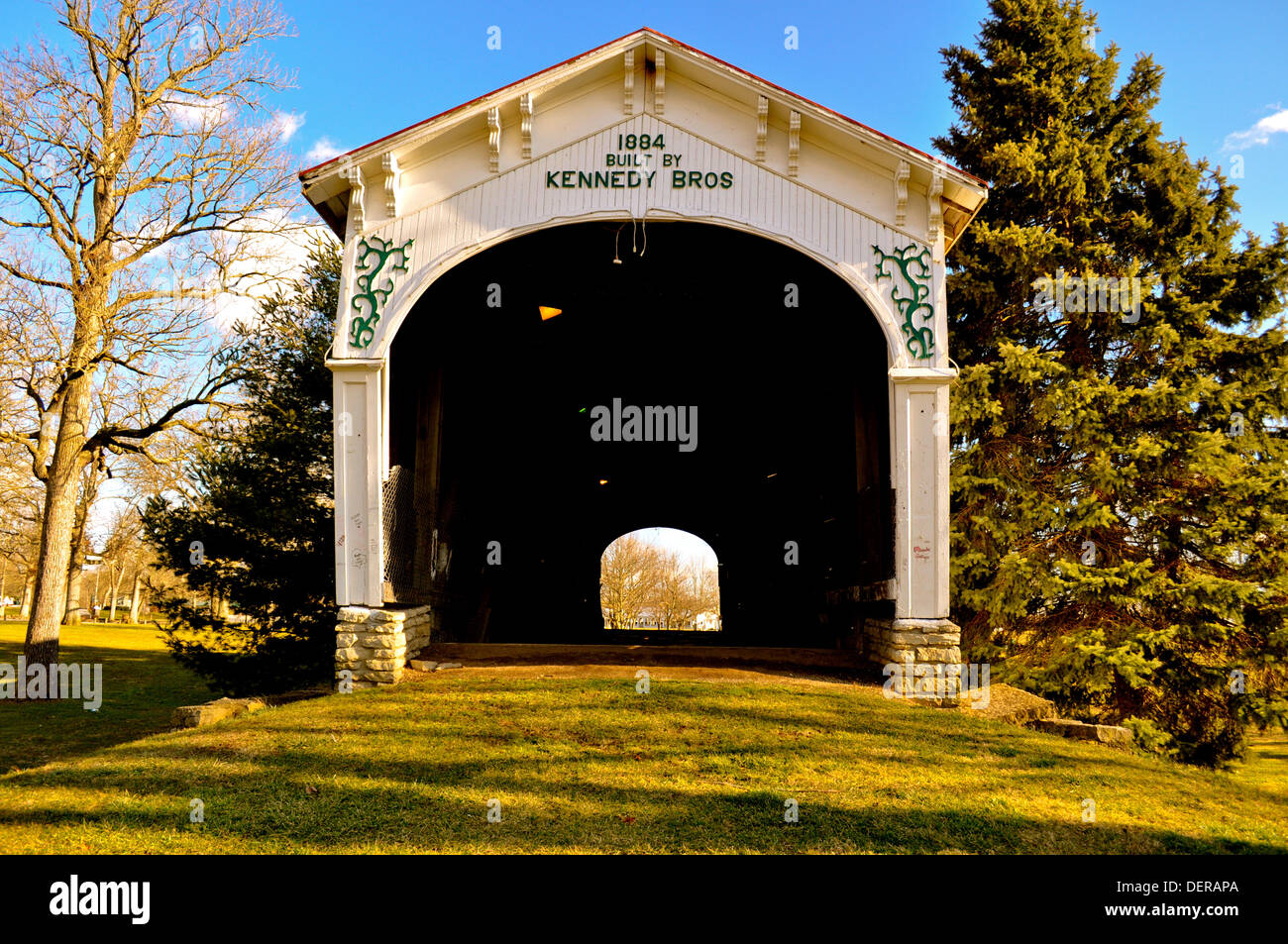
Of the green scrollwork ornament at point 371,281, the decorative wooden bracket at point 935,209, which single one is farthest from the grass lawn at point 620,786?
the decorative wooden bracket at point 935,209

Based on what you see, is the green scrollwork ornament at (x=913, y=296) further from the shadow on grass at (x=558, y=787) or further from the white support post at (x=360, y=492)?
the white support post at (x=360, y=492)

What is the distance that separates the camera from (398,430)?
11.5m

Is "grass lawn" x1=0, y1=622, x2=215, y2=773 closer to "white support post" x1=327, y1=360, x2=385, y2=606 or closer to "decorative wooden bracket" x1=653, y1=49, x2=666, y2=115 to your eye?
"white support post" x1=327, y1=360, x2=385, y2=606

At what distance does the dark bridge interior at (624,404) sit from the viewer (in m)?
11.8

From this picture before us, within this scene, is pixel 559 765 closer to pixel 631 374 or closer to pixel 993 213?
pixel 631 374

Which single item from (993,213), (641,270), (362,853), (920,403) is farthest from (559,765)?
(993,213)

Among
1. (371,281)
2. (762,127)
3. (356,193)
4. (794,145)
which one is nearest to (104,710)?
(371,281)

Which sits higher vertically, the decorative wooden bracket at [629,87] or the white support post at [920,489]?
the decorative wooden bracket at [629,87]

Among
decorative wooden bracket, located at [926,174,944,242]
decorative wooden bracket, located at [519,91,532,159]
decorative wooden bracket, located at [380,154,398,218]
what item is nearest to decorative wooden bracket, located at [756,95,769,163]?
decorative wooden bracket, located at [926,174,944,242]

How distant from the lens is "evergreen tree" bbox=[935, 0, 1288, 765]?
1309 cm

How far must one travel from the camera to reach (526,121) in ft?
34.3

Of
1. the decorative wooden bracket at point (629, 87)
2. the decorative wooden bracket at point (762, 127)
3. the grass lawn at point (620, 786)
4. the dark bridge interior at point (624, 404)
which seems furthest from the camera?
the dark bridge interior at point (624, 404)

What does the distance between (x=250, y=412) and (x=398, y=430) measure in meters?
4.60

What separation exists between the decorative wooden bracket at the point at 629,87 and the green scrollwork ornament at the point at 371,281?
9.83 feet
